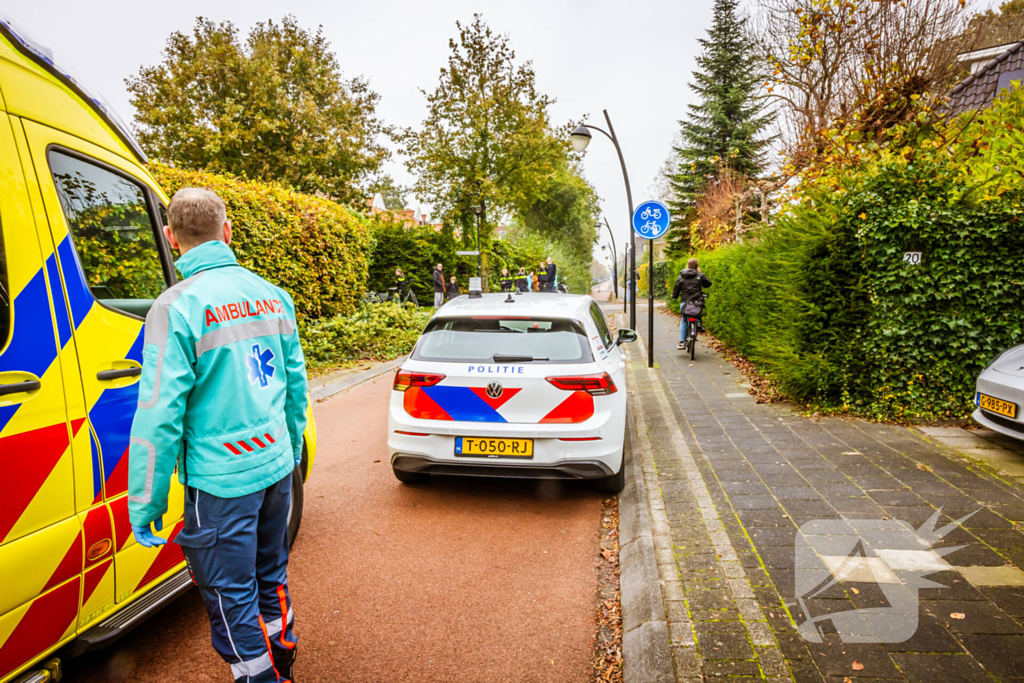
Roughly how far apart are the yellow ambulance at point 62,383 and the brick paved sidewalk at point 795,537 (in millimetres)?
2382

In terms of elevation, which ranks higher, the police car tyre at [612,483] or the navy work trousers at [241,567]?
the navy work trousers at [241,567]

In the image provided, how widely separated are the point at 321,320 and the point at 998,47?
18.1m

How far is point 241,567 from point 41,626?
2.39 feet

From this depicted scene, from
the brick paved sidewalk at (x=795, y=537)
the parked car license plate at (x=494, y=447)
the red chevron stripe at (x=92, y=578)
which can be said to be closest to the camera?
the red chevron stripe at (x=92, y=578)

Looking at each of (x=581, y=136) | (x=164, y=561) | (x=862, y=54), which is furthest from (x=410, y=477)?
(x=862, y=54)

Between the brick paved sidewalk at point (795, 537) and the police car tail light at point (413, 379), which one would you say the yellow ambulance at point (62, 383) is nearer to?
the police car tail light at point (413, 379)

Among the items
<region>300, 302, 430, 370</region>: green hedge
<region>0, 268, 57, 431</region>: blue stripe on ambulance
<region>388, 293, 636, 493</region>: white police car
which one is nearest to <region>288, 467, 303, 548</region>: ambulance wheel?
<region>388, 293, 636, 493</region>: white police car

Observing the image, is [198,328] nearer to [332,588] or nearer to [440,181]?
[332,588]

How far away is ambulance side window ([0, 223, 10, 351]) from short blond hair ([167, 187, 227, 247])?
21.3 inches

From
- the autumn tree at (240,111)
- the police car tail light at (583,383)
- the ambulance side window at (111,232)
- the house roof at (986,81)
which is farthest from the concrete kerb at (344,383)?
the autumn tree at (240,111)

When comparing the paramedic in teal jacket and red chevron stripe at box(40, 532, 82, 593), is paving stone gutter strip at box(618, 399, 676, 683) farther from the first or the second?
red chevron stripe at box(40, 532, 82, 593)

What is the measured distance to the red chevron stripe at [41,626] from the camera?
1903 mm

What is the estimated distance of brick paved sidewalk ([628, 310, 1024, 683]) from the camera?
2467mm

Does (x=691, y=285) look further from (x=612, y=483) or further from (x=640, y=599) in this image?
(x=640, y=599)
